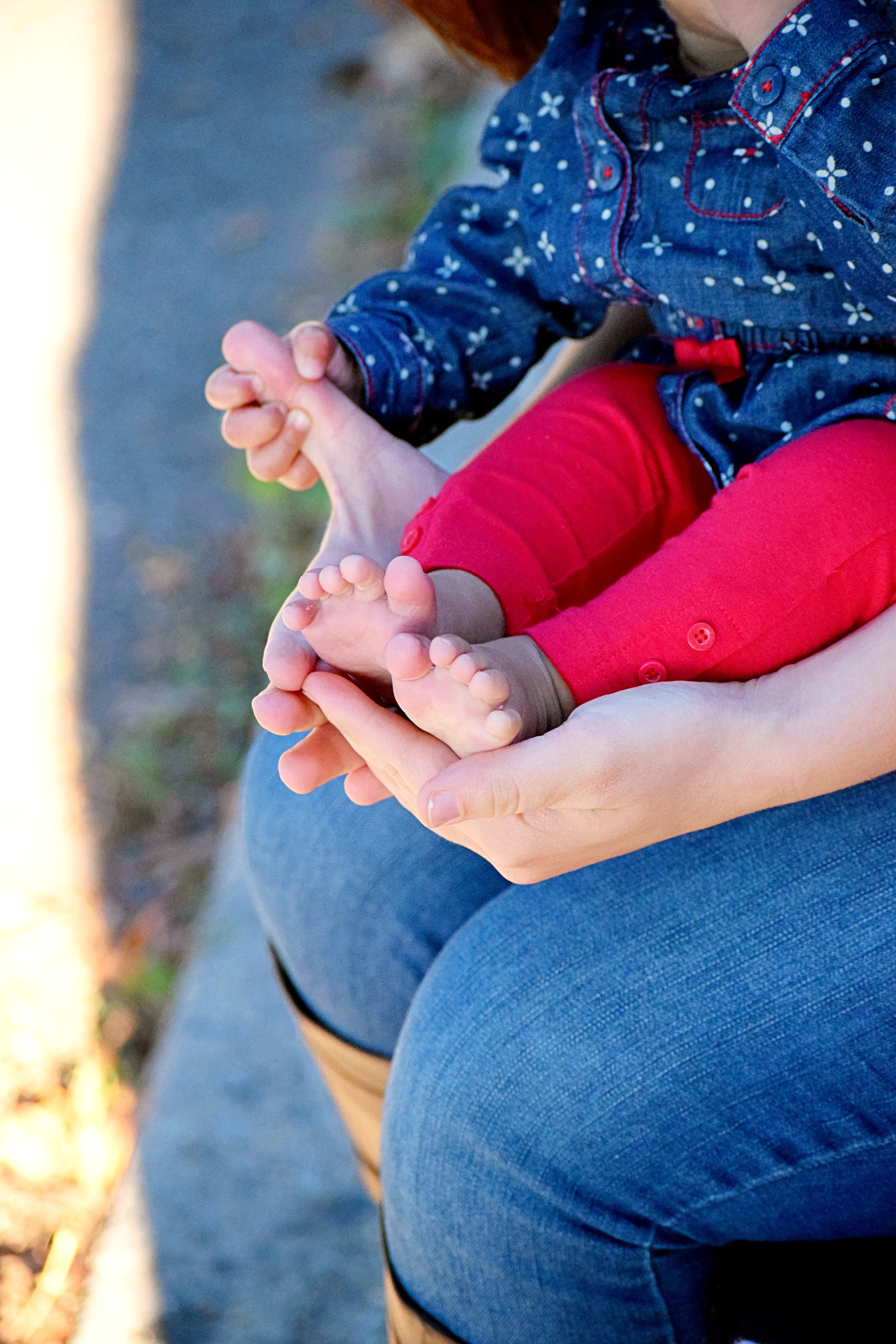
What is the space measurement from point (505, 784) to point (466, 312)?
52 cm

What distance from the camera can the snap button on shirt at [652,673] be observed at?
2.47 ft

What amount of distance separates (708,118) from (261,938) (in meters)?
1.02

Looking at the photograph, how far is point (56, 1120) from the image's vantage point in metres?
1.34

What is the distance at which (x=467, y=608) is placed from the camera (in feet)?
2.59

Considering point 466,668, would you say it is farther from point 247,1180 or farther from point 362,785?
point 247,1180

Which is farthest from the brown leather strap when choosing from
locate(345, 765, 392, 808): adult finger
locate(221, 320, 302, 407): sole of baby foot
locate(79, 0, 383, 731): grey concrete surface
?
locate(79, 0, 383, 731): grey concrete surface

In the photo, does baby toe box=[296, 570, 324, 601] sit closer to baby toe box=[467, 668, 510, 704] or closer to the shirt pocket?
baby toe box=[467, 668, 510, 704]

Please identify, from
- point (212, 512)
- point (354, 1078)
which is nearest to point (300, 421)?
point (354, 1078)

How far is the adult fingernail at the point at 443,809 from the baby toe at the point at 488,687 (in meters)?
0.06

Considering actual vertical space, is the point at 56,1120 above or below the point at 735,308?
below

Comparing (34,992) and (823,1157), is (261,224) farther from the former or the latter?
(823,1157)

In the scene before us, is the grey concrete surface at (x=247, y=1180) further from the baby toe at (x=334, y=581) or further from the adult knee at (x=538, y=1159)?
the baby toe at (x=334, y=581)

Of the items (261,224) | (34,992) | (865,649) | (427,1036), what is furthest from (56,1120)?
(261,224)

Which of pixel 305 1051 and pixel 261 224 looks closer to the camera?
pixel 305 1051
